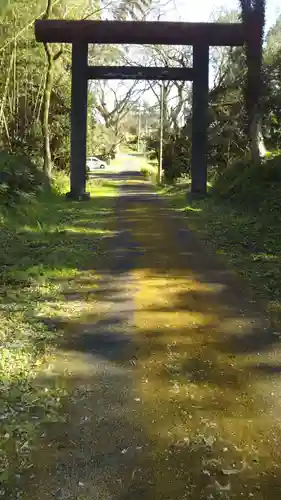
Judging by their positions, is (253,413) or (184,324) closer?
(253,413)

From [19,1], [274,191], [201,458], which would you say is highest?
[19,1]

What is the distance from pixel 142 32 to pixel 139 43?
437 millimetres

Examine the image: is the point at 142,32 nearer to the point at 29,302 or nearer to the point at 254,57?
the point at 254,57

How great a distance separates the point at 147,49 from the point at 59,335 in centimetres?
3236

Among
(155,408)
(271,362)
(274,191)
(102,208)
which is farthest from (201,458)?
(102,208)

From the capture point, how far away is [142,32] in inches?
720

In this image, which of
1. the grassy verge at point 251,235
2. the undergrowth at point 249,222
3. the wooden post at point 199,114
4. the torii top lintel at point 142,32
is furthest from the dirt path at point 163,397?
the torii top lintel at point 142,32

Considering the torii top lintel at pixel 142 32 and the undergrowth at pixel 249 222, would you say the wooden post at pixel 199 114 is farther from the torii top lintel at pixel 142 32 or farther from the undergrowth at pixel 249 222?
the undergrowth at pixel 249 222

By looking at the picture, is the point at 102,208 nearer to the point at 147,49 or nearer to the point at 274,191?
the point at 274,191

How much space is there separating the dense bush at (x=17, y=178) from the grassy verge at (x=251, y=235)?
4692 millimetres

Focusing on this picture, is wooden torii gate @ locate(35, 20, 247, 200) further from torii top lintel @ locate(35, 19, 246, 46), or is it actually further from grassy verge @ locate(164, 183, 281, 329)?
grassy verge @ locate(164, 183, 281, 329)

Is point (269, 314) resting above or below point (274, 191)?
below

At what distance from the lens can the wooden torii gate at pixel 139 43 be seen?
18312 mm

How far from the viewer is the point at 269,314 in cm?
628
